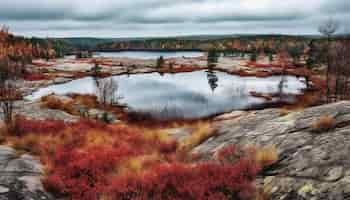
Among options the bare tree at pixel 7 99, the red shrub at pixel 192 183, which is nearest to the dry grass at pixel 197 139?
the red shrub at pixel 192 183

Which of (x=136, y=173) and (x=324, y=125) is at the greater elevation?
(x=324, y=125)

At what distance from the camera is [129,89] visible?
53750mm

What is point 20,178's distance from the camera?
6.73 metres

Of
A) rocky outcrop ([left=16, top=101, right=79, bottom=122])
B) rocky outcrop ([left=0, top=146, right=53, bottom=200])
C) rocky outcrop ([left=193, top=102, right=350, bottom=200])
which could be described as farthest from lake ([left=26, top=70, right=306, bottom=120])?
rocky outcrop ([left=0, top=146, right=53, bottom=200])

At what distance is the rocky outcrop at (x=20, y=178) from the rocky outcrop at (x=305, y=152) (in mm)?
4532

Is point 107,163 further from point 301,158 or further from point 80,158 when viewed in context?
point 301,158

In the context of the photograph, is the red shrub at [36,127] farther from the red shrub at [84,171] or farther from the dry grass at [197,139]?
the dry grass at [197,139]

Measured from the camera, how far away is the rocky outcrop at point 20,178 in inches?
238

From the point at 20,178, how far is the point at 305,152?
6.35 metres

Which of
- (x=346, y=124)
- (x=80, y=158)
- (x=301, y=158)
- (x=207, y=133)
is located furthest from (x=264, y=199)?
(x=207, y=133)

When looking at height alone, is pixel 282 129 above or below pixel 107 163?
above

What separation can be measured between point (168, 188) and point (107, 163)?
7.55ft

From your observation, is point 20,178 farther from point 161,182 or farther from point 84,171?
point 161,182

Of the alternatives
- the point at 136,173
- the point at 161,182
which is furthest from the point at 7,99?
the point at 161,182
